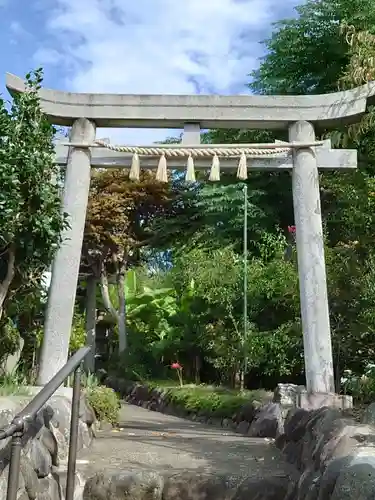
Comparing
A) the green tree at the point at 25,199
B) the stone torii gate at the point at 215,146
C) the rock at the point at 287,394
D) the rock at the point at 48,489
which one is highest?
the stone torii gate at the point at 215,146

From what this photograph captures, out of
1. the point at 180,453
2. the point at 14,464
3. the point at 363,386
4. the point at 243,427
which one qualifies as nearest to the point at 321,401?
the point at 363,386

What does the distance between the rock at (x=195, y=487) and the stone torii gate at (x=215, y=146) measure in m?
2.75

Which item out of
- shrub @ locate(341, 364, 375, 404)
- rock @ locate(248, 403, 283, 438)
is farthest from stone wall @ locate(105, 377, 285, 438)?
shrub @ locate(341, 364, 375, 404)

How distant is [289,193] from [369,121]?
216 inches

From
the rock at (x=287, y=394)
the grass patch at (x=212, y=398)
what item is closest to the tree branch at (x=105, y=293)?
the grass patch at (x=212, y=398)

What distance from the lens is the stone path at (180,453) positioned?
4918mm

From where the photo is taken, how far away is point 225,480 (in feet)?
14.9

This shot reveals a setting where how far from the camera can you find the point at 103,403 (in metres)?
7.38

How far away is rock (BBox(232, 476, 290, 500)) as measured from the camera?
171 inches

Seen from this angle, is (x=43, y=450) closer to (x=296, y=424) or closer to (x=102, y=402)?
(x=296, y=424)

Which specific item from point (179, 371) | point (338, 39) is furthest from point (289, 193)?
point (179, 371)

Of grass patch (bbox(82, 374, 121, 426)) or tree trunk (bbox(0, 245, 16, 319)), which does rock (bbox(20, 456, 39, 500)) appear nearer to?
tree trunk (bbox(0, 245, 16, 319))

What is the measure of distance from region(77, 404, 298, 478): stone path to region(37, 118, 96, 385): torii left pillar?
105 cm

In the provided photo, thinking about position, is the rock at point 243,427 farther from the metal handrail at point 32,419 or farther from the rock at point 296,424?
the metal handrail at point 32,419
